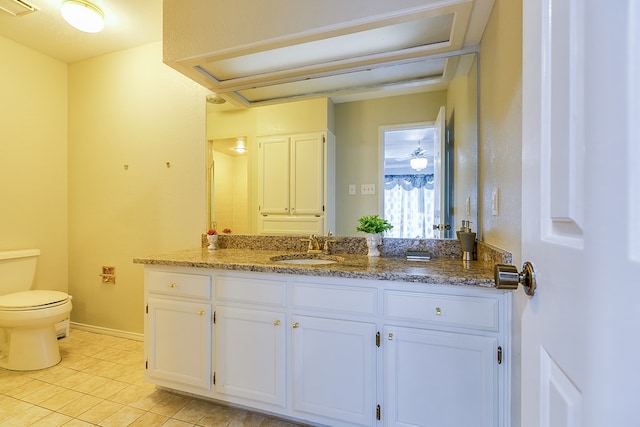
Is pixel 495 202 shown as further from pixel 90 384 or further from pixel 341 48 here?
pixel 90 384

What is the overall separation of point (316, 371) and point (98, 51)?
10.6 feet

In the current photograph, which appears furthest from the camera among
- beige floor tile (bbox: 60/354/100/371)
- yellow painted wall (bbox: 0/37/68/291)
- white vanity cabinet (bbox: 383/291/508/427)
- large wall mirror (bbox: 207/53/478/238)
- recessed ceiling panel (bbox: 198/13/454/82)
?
yellow painted wall (bbox: 0/37/68/291)

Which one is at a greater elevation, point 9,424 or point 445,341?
point 445,341

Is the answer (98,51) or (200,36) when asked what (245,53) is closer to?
(200,36)

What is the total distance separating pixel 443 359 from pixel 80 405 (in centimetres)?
206

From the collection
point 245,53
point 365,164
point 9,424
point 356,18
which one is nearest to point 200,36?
point 245,53

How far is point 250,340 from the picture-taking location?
1.55 meters

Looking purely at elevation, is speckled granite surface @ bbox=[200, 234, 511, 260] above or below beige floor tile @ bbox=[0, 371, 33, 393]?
above

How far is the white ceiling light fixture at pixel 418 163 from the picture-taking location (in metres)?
1.85

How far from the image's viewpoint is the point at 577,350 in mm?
393

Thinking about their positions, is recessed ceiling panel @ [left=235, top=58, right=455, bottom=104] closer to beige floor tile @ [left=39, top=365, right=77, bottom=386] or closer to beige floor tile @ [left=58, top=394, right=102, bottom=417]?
beige floor tile @ [left=58, top=394, right=102, bottom=417]

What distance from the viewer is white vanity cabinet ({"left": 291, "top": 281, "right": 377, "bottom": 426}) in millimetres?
1355

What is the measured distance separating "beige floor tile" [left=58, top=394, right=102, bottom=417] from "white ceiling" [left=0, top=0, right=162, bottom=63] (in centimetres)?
259

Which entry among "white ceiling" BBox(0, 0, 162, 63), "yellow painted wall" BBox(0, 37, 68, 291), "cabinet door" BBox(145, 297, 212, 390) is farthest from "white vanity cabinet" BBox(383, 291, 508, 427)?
"yellow painted wall" BBox(0, 37, 68, 291)
